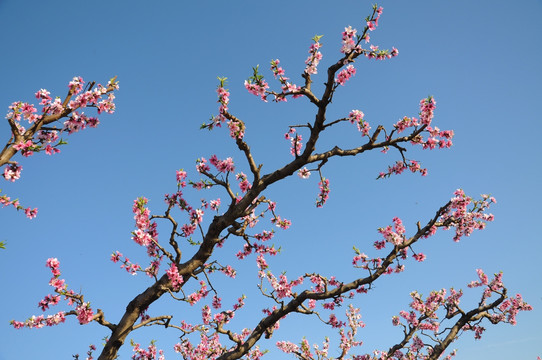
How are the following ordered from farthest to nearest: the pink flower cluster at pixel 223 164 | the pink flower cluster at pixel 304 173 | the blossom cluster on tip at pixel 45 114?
the pink flower cluster at pixel 304 173, the pink flower cluster at pixel 223 164, the blossom cluster on tip at pixel 45 114

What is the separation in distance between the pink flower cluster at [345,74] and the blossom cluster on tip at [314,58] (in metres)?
0.56

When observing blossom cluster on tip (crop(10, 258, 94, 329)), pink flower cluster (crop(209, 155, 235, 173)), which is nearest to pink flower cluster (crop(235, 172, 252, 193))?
pink flower cluster (crop(209, 155, 235, 173))

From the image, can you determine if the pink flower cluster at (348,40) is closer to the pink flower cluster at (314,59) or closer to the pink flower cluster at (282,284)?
the pink flower cluster at (314,59)

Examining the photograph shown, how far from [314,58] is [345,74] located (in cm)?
81

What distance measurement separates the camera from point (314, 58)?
25.4 feet

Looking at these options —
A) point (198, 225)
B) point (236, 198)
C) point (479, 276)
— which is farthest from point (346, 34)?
point (479, 276)

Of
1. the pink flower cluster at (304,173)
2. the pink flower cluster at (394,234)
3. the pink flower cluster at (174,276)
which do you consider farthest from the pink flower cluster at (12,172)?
the pink flower cluster at (394,234)

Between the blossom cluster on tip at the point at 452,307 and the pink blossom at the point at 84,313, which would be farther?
the blossom cluster on tip at the point at 452,307

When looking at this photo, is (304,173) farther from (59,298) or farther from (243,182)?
(59,298)

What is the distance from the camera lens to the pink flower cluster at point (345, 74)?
7.78 metres

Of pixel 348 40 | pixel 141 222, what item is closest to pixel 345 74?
pixel 348 40

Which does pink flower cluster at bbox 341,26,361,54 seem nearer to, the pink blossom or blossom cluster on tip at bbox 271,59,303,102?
blossom cluster on tip at bbox 271,59,303,102

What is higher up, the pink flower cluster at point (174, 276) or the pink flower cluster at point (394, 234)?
the pink flower cluster at point (394, 234)

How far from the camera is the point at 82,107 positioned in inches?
262
